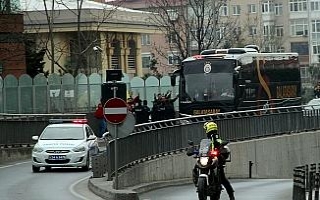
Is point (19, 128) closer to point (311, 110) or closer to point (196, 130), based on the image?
point (196, 130)

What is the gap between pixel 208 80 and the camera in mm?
41562

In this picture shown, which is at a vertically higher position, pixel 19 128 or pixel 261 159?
pixel 19 128

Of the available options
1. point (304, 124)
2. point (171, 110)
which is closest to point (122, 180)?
point (171, 110)

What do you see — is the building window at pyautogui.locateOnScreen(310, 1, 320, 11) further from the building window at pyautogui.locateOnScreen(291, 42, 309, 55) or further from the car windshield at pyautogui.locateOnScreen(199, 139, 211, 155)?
the car windshield at pyautogui.locateOnScreen(199, 139, 211, 155)

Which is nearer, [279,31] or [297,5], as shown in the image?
[279,31]

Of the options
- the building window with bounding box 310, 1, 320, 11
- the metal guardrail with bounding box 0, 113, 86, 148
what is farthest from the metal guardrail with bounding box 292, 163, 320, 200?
the building window with bounding box 310, 1, 320, 11

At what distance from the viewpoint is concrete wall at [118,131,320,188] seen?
1173 inches

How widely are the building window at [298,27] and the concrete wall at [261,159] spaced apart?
59782 millimetres

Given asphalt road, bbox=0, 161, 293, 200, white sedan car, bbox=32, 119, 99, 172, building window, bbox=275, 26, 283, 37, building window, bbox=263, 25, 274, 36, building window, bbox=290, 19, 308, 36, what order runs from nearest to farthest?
1. asphalt road, bbox=0, 161, 293, 200
2. white sedan car, bbox=32, 119, 99, 172
3. building window, bbox=263, 25, 274, 36
4. building window, bbox=275, 26, 283, 37
5. building window, bbox=290, 19, 308, 36

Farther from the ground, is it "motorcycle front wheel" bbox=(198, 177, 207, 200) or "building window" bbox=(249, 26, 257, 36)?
"building window" bbox=(249, 26, 257, 36)

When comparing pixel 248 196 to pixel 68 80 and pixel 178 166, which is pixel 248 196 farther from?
pixel 68 80

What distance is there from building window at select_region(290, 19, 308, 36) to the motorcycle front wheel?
84166 millimetres

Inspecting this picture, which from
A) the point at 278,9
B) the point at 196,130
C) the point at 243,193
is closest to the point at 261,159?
the point at 196,130

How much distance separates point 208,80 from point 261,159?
4815mm
